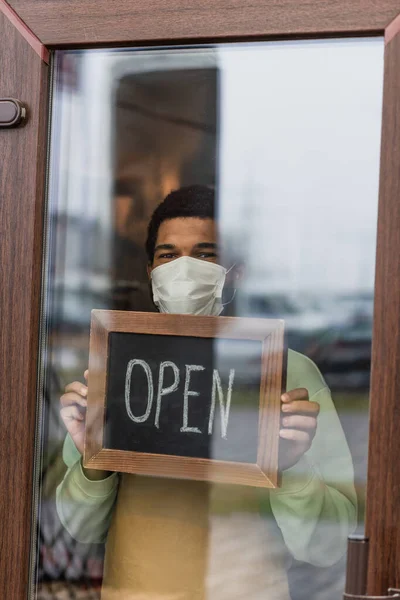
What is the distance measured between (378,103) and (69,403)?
739 mm

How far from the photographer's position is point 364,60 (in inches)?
43.9

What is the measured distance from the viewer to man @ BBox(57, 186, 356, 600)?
1162 mm

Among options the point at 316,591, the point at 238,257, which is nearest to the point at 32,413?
the point at 238,257

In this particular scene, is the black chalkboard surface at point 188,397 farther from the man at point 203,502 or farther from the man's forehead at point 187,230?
the man's forehead at point 187,230

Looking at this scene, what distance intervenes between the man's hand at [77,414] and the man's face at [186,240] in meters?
0.25

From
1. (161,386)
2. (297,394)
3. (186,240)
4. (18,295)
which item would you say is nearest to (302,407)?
(297,394)

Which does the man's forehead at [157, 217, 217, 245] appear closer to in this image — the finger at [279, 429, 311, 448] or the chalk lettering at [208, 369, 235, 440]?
the chalk lettering at [208, 369, 235, 440]

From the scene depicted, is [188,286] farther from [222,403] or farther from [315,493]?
[315,493]

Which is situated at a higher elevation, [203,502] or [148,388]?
[148,388]

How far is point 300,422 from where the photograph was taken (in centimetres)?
116

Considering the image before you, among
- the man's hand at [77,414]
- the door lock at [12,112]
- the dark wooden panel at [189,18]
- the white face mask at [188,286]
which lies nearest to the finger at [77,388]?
the man's hand at [77,414]

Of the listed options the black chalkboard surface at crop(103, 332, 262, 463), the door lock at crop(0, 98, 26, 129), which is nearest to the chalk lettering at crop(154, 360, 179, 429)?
the black chalkboard surface at crop(103, 332, 262, 463)

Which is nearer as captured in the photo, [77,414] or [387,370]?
[387,370]

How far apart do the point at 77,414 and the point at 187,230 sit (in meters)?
0.39
